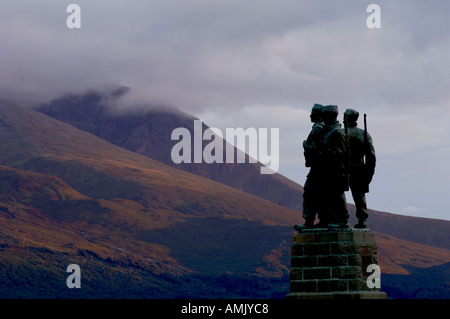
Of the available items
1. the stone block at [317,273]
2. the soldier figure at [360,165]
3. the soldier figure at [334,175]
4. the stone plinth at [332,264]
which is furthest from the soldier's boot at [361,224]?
the stone block at [317,273]

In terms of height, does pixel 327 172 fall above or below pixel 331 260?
above

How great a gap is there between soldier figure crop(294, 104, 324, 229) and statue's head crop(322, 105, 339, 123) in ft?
0.73

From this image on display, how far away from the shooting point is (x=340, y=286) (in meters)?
26.8

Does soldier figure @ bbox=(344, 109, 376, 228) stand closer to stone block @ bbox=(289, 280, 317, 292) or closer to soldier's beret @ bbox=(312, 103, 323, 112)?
soldier's beret @ bbox=(312, 103, 323, 112)

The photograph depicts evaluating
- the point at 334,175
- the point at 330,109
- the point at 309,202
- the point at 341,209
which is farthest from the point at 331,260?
the point at 330,109

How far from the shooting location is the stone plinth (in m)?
26.8

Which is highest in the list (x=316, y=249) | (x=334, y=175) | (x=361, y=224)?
(x=334, y=175)

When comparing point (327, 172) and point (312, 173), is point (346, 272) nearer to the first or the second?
point (327, 172)

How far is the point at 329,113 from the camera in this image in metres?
28.8

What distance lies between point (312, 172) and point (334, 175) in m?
0.97
